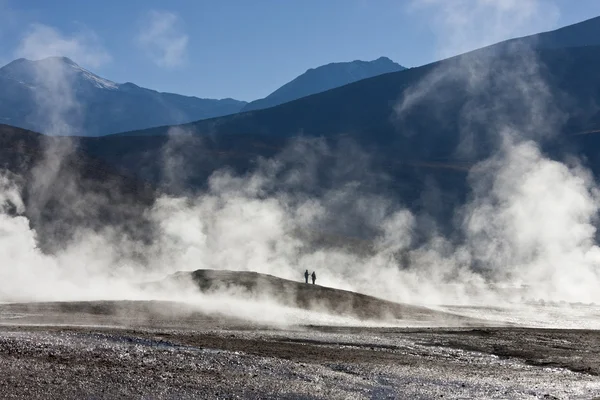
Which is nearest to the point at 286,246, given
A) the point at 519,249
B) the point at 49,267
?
the point at 519,249

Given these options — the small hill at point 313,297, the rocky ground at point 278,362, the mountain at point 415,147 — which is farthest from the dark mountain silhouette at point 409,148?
the rocky ground at point 278,362

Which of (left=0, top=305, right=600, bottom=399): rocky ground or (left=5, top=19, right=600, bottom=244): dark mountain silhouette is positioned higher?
(left=5, top=19, right=600, bottom=244): dark mountain silhouette

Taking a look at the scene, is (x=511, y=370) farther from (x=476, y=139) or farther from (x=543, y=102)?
(x=543, y=102)

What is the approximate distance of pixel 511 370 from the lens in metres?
18.7

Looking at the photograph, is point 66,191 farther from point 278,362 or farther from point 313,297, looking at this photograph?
point 278,362

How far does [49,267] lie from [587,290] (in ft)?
127

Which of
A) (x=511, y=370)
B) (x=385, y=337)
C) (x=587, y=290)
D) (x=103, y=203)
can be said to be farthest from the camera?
(x=103, y=203)

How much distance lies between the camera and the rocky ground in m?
14.3

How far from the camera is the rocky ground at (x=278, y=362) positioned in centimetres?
1433

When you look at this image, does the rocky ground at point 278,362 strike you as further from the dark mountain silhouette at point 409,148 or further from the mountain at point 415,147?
the mountain at point 415,147

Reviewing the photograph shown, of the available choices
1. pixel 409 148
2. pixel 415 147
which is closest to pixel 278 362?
pixel 409 148

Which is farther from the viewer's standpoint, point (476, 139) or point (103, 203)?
point (476, 139)

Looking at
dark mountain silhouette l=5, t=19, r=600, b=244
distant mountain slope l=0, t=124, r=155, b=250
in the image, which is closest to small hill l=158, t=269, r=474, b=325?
distant mountain slope l=0, t=124, r=155, b=250

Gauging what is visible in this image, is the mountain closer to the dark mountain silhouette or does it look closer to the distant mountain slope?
the dark mountain silhouette
